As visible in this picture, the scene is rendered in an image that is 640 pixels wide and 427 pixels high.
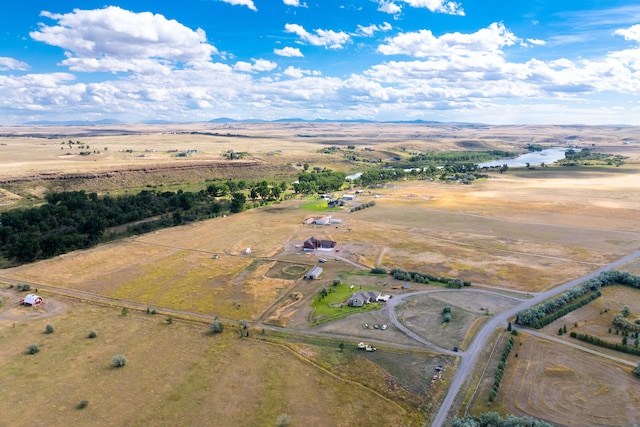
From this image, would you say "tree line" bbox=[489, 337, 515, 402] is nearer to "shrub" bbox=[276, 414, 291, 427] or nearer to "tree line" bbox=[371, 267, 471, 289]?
"tree line" bbox=[371, 267, 471, 289]

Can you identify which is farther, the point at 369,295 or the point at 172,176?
the point at 172,176

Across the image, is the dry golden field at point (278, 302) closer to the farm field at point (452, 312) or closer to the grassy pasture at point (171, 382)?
the grassy pasture at point (171, 382)

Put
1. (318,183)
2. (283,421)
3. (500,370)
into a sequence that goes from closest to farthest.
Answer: (283,421) < (500,370) < (318,183)

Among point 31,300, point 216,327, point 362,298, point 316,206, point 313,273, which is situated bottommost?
point 216,327

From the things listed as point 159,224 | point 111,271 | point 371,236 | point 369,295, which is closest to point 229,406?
point 369,295

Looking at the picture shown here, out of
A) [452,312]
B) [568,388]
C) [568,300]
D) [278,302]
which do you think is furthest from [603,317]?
[278,302]

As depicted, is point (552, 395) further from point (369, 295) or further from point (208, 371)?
point (208, 371)

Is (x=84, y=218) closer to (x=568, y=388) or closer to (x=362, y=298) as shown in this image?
(x=362, y=298)
